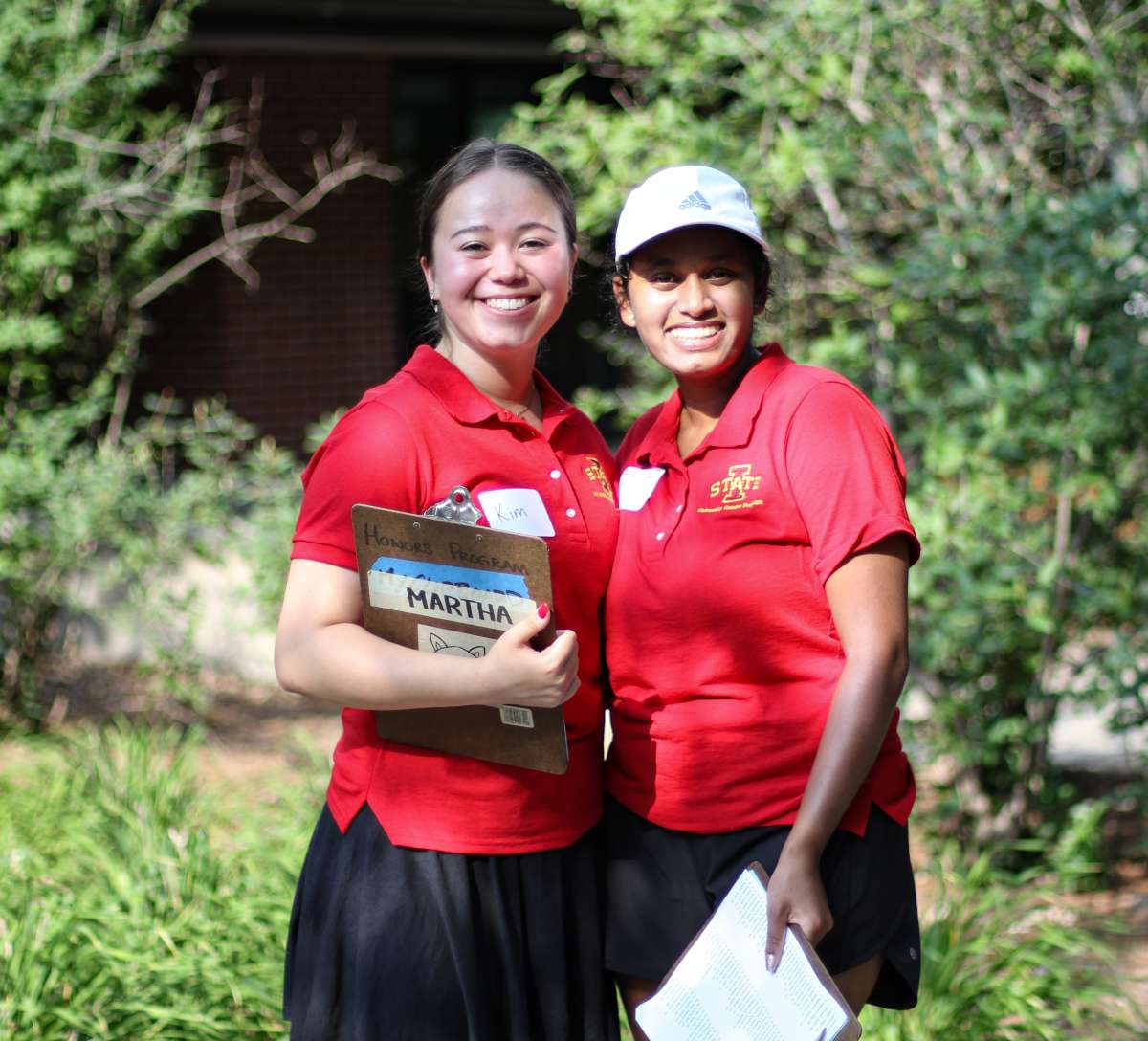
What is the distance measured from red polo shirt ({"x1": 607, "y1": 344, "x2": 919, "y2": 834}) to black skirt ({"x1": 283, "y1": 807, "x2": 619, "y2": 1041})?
217 mm

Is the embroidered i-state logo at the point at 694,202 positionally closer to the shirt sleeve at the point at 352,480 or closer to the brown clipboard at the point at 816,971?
the shirt sleeve at the point at 352,480

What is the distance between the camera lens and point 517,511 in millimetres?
2152

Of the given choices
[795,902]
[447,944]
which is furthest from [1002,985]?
[447,944]

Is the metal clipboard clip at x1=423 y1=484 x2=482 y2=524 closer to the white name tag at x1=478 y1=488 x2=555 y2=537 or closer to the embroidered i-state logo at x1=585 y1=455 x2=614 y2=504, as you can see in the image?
the white name tag at x1=478 y1=488 x2=555 y2=537

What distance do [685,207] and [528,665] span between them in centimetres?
76

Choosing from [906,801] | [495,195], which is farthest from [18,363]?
[906,801]

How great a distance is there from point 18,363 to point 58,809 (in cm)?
221

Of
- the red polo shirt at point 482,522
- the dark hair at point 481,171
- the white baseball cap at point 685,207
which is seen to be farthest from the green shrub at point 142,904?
the white baseball cap at point 685,207

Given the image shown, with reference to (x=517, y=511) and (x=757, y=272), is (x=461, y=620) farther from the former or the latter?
(x=757, y=272)

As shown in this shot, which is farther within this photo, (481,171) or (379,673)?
(481,171)

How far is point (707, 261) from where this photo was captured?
2.24 meters

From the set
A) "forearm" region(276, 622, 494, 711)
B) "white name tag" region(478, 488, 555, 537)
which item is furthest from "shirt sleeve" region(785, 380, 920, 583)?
"forearm" region(276, 622, 494, 711)

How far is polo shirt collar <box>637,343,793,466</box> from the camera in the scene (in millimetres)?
2186

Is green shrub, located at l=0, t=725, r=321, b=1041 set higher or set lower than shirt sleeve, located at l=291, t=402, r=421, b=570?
lower
